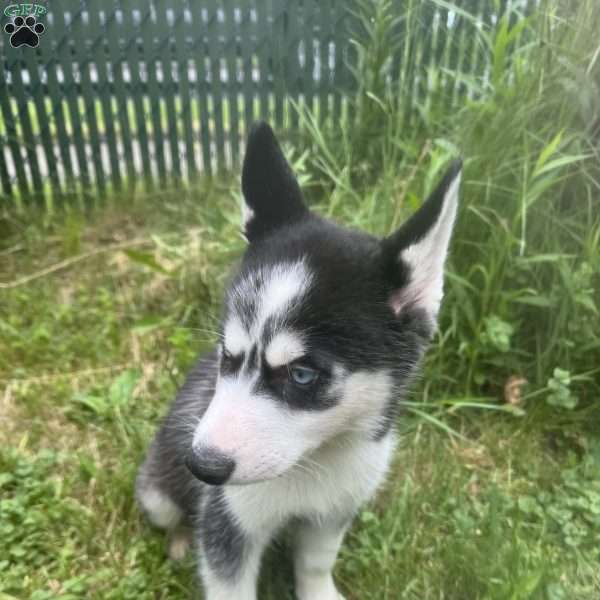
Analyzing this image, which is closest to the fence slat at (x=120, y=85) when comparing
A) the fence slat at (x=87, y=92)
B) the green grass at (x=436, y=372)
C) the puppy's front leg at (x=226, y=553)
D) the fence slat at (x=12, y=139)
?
the fence slat at (x=87, y=92)

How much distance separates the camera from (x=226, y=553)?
241 centimetres

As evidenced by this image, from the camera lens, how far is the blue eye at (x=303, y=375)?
6.50 feet

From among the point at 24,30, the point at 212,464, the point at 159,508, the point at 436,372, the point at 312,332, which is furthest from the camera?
the point at 24,30

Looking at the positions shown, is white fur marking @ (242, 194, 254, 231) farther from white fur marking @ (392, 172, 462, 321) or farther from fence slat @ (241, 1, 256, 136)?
fence slat @ (241, 1, 256, 136)

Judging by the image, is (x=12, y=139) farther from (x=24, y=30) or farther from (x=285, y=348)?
(x=285, y=348)

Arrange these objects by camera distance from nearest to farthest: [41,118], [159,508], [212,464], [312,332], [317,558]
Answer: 1. [212,464]
2. [312,332]
3. [317,558]
4. [159,508]
5. [41,118]

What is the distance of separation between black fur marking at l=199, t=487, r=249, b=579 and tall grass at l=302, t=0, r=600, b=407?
1.44 metres

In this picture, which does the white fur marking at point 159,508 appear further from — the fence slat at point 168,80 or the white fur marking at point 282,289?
the fence slat at point 168,80

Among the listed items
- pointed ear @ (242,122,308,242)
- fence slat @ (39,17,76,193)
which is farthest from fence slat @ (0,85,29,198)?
pointed ear @ (242,122,308,242)

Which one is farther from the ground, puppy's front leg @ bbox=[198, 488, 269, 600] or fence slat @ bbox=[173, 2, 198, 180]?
fence slat @ bbox=[173, 2, 198, 180]

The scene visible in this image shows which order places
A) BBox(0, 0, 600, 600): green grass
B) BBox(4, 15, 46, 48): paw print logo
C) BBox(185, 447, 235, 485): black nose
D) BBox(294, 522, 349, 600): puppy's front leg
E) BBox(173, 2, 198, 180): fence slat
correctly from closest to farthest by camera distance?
BBox(185, 447, 235, 485): black nose → BBox(294, 522, 349, 600): puppy's front leg → BBox(0, 0, 600, 600): green grass → BBox(4, 15, 46, 48): paw print logo → BBox(173, 2, 198, 180): fence slat

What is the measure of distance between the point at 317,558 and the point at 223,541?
1.29 ft

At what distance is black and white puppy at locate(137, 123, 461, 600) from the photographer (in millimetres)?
1937

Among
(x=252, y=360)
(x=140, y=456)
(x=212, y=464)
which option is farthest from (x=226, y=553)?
(x=140, y=456)
